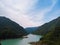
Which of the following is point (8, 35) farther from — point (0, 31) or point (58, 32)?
point (58, 32)

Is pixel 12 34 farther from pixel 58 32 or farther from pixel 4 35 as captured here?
pixel 58 32

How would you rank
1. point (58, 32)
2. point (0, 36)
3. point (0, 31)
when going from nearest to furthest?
point (58, 32) < point (0, 36) < point (0, 31)

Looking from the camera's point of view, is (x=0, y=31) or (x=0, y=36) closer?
(x=0, y=36)

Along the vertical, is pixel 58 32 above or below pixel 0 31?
below

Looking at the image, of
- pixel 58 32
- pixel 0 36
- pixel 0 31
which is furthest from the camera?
pixel 0 31

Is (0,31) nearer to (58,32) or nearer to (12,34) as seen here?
(12,34)

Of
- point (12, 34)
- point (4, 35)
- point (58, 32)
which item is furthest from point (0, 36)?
point (58, 32)

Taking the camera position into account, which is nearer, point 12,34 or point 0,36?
point 0,36

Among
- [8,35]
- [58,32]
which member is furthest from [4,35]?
[58,32]

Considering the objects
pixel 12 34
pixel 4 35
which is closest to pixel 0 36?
pixel 4 35
